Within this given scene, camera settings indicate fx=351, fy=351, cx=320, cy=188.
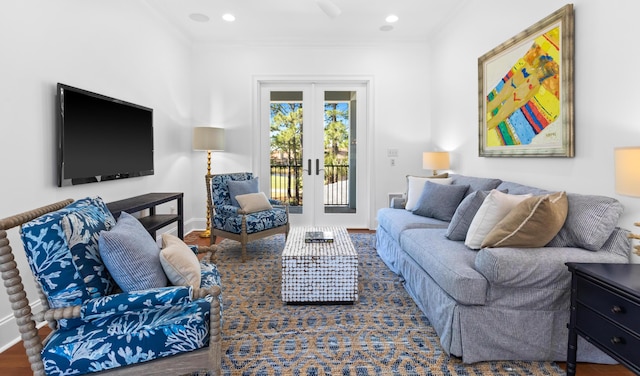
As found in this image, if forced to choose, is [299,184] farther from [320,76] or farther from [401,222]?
[401,222]

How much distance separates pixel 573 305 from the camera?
1.71 metres

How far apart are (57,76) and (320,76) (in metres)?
3.43

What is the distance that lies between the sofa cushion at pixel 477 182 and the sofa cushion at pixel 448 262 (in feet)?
2.15

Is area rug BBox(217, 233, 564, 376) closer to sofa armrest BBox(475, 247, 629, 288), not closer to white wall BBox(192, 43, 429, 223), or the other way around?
sofa armrest BBox(475, 247, 629, 288)

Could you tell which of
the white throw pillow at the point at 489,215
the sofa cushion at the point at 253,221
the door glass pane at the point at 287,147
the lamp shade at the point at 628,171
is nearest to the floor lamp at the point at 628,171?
the lamp shade at the point at 628,171

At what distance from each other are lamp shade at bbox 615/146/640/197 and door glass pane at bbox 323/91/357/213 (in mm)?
3971

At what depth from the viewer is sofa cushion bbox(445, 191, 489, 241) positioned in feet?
8.47

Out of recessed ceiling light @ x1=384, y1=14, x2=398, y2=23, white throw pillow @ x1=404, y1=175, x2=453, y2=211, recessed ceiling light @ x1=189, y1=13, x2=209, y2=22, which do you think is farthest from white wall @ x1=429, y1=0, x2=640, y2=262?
recessed ceiling light @ x1=189, y1=13, x2=209, y2=22

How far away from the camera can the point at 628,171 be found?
1577mm

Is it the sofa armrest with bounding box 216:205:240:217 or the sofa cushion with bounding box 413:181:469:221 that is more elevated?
the sofa cushion with bounding box 413:181:469:221

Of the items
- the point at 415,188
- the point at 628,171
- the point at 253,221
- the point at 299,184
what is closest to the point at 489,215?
the point at 628,171

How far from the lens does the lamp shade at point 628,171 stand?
1537mm

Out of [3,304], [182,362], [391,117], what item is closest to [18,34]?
[3,304]

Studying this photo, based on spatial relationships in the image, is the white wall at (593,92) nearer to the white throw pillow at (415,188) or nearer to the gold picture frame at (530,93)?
the gold picture frame at (530,93)
